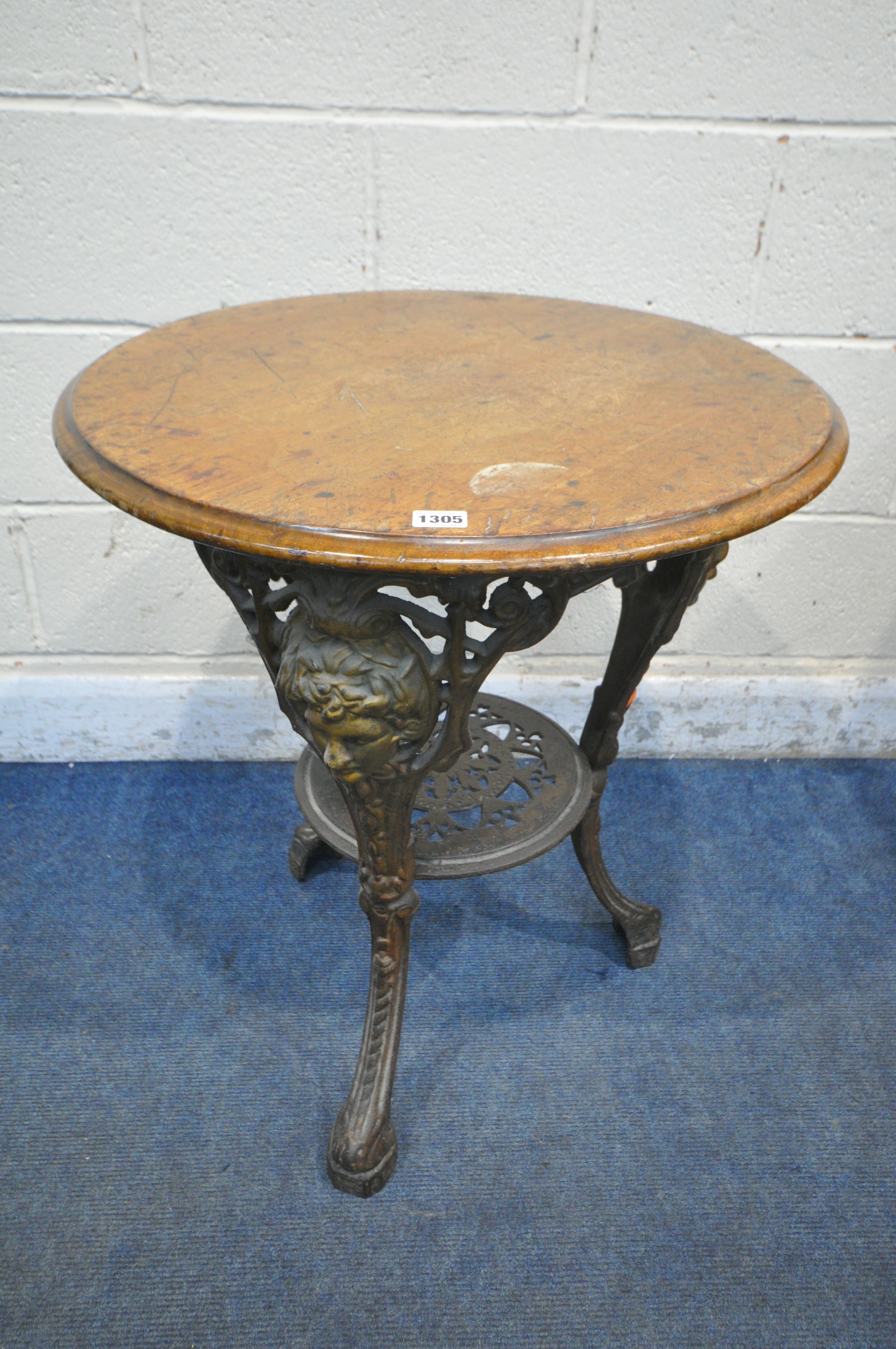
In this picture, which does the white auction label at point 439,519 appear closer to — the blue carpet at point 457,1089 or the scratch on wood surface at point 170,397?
the scratch on wood surface at point 170,397

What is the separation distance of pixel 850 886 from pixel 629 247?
4.04 ft

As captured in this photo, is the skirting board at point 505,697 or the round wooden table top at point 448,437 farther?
the skirting board at point 505,697

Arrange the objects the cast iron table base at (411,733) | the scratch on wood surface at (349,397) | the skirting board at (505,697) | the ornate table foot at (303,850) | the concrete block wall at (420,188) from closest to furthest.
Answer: the cast iron table base at (411,733) < the scratch on wood surface at (349,397) < the concrete block wall at (420,188) < the ornate table foot at (303,850) < the skirting board at (505,697)

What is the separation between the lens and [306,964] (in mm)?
1536

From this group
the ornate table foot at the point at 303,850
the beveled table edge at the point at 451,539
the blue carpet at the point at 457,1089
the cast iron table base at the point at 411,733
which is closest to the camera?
the beveled table edge at the point at 451,539

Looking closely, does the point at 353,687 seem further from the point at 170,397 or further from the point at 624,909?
the point at 624,909

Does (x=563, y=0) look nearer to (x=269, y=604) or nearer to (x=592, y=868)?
(x=269, y=604)

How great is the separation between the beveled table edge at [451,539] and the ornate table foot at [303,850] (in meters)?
0.91

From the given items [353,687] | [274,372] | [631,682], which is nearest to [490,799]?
[631,682]

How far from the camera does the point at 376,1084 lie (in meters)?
1.24

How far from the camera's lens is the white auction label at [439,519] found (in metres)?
0.76

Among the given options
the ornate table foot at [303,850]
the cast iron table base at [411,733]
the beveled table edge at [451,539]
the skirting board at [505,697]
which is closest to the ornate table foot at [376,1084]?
the cast iron table base at [411,733]

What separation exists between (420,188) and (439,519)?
1033 millimetres

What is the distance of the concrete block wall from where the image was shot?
145 cm
